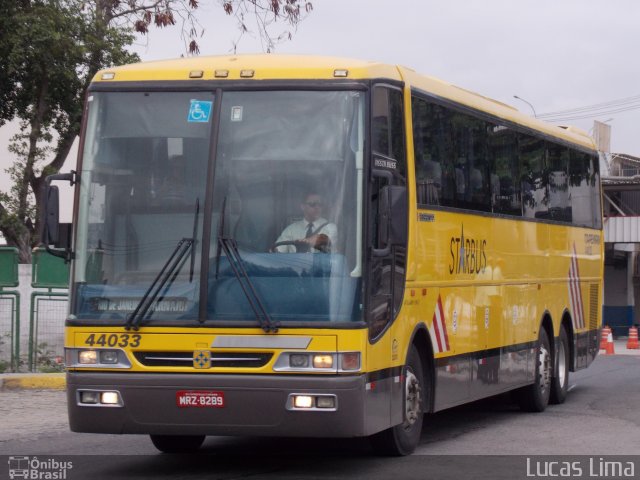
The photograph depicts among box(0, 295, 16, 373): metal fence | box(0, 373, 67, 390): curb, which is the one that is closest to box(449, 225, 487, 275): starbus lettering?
box(0, 373, 67, 390): curb

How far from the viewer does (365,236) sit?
966 cm

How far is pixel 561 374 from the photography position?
16.8 m

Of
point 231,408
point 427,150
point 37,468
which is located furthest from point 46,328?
point 231,408

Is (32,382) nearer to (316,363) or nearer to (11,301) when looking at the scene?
(11,301)

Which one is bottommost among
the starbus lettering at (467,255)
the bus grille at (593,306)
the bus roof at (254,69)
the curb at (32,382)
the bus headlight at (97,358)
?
the curb at (32,382)

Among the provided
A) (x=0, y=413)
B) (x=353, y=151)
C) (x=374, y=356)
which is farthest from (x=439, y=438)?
(x=0, y=413)

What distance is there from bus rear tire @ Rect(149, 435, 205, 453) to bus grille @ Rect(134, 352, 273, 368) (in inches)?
69.5

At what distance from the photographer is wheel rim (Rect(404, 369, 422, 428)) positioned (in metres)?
10.9

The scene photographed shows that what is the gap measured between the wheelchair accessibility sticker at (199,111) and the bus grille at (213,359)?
6.02ft

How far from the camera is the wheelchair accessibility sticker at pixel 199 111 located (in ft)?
32.8

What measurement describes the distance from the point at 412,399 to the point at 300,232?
7.40 feet

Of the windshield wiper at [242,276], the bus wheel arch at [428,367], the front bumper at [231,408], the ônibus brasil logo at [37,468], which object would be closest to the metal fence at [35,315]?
the ônibus brasil logo at [37,468]

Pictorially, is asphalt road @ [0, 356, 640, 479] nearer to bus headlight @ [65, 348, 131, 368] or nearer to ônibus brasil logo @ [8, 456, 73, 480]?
ônibus brasil logo @ [8, 456, 73, 480]

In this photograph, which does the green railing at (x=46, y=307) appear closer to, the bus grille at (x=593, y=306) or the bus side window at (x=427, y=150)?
the bus grille at (x=593, y=306)
